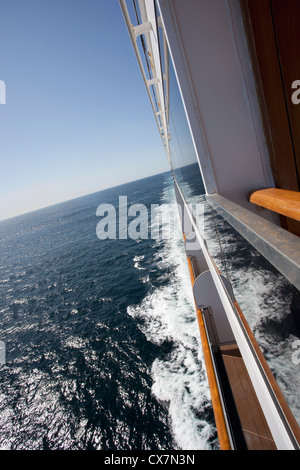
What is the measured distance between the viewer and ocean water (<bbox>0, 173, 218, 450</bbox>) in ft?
16.5

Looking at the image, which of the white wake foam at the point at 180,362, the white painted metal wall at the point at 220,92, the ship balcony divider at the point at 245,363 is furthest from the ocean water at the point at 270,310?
the white wake foam at the point at 180,362

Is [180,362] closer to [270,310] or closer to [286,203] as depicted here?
[270,310]

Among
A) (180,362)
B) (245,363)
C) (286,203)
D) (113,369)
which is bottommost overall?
(113,369)

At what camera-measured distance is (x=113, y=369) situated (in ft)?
23.1

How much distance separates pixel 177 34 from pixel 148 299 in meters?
9.29

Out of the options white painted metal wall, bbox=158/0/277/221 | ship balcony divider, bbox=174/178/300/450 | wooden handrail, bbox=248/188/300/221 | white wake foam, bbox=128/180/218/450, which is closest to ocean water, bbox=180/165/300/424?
ship balcony divider, bbox=174/178/300/450

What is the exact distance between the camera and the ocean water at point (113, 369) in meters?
5.02

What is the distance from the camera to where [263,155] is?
1.46 meters

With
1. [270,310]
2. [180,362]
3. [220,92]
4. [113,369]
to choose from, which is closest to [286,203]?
[220,92]

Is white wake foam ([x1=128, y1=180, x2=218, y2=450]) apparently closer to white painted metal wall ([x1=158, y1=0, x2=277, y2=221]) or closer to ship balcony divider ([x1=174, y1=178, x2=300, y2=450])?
ship balcony divider ([x1=174, y1=178, x2=300, y2=450])

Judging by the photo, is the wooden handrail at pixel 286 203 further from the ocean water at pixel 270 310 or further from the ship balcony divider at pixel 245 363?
the ocean water at pixel 270 310

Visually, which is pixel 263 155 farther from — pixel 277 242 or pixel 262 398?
pixel 262 398

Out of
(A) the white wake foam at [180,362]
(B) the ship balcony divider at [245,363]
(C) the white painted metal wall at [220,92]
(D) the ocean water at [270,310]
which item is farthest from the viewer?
(A) the white wake foam at [180,362]

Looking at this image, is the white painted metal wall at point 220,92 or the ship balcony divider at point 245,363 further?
the white painted metal wall at point 220,92
